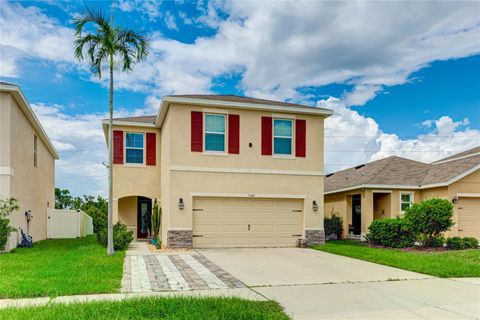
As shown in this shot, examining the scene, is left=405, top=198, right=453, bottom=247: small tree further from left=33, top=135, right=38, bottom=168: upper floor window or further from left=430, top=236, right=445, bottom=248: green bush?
left=33, top=135, right=38, bottom=168: upper floor window

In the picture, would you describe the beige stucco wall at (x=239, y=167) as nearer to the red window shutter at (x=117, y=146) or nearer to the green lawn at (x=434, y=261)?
the red window shutter at (x=117, y=146)

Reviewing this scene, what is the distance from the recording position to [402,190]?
20156mm

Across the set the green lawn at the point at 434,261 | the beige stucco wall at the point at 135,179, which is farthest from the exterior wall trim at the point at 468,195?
the beige stucco wall at the point at 135,179

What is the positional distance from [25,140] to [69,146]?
9103mm

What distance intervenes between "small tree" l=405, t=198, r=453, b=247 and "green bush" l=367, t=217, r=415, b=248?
249mm

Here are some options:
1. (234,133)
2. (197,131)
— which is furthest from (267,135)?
(197,131)

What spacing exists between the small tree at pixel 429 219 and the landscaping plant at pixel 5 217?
14073 millimetres

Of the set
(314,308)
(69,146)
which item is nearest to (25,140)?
(69,146)

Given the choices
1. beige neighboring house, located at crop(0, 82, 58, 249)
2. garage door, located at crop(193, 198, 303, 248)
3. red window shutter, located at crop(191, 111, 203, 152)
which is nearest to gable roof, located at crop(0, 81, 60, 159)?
beige neighboring house, located at crop(0, 82, 58, 249)

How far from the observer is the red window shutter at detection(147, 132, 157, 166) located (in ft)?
61.8

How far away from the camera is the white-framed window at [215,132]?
15992mm

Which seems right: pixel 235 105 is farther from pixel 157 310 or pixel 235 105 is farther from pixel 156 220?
pixel 157 310

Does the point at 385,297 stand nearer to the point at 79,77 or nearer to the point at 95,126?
the point at 79,77

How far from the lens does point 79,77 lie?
51.3ft
